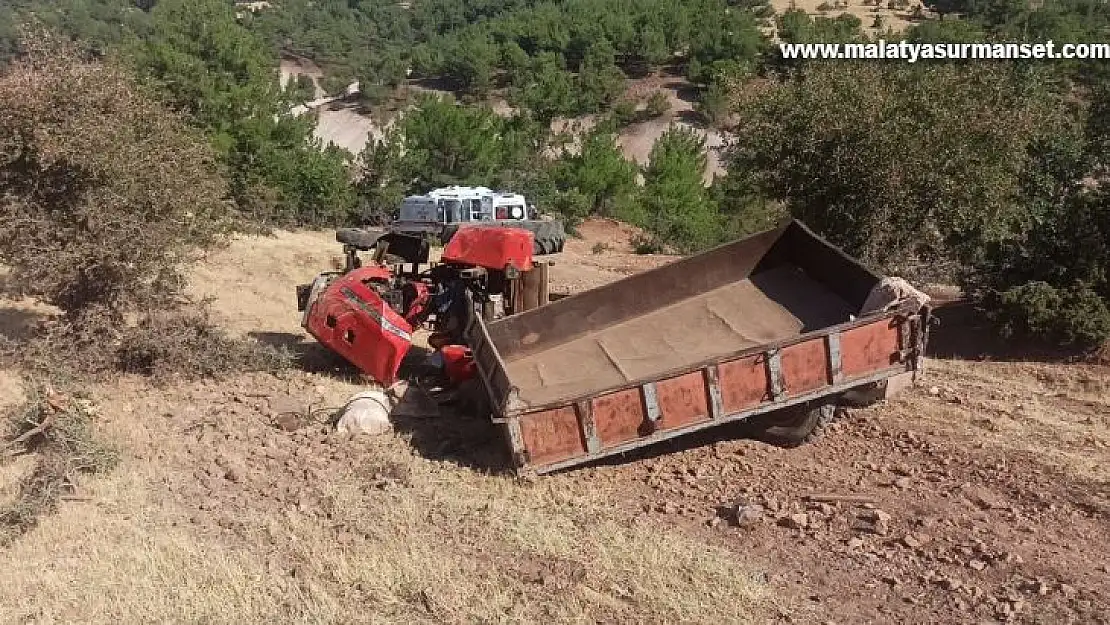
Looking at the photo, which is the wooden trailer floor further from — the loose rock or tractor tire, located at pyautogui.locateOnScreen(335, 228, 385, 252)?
tractor tire, located at pyautogui.locateOnScreen(335, 228, 385, 252)

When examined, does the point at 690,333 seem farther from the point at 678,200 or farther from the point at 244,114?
the point at 678,200

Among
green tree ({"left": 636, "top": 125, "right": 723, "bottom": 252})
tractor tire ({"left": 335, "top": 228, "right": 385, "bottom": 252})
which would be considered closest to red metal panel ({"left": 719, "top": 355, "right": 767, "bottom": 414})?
tractor tire ({"left": 335, "top": 228, "right": 385, "bottom": 252})

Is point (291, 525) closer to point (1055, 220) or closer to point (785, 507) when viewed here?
point (785, 507)

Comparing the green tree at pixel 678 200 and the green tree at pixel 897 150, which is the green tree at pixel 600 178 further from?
the green tree at pixel 897 150

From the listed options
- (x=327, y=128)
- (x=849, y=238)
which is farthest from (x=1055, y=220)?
(x=327, y=128)

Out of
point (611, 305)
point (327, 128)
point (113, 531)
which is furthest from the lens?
point (327, 128)

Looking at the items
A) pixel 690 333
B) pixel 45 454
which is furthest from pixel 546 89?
pixel 45 454

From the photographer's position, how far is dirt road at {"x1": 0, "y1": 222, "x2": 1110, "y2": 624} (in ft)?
18.4

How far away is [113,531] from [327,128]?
72.2 meters

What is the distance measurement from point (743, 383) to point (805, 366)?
56 centimetres

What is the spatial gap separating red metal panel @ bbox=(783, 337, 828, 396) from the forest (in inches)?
279

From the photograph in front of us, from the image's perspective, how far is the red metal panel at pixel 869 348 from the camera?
735 centimetres

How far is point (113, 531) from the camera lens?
6.63m

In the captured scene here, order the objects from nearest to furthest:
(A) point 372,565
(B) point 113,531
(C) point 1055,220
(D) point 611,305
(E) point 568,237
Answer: (A) point 372,565 → (B) point 113,531 → (D) point 611,305 → (C) point 1055,220 → (E) point 568,237
